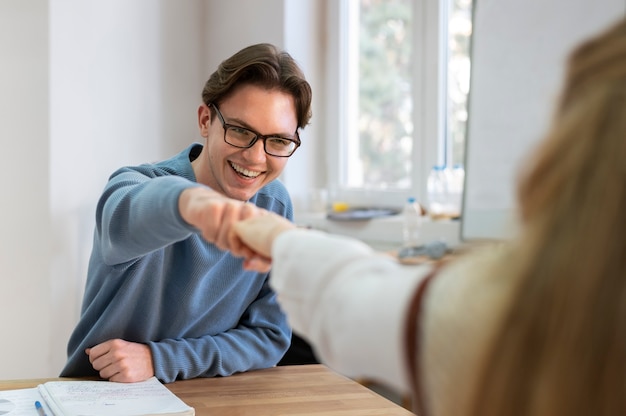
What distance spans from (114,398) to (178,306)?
15.3 inches

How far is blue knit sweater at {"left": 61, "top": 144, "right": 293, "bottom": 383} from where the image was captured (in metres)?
1.77

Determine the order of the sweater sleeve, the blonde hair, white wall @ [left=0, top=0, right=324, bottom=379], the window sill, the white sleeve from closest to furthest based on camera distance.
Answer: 1. the blonde hair
2. the white sleeve
3. the sweater sleeve
4. the window sill
5. white wall @ [left=0, top=0, right=324, bottom=379]

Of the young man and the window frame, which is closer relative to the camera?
the young man

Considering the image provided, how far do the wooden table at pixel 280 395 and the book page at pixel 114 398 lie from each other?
0.06 meters

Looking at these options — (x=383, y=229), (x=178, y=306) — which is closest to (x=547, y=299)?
(x=178, y=306)

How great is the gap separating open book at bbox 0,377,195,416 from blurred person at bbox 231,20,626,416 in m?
0.83

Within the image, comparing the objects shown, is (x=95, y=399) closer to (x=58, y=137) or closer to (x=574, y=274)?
(x=574, y=274)

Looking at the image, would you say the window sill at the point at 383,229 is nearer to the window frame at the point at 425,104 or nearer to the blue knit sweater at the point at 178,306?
the window frame at the point at 425,104

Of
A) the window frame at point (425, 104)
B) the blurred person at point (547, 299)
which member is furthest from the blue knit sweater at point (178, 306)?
the window frame at point (425, 104)

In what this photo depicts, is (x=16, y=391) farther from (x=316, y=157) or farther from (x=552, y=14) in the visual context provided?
(x=316, y=157)

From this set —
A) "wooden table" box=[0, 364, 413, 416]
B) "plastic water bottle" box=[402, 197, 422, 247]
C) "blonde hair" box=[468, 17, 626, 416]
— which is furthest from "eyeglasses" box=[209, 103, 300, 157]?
"blonde hair" box=[468, 17, 626, 416]

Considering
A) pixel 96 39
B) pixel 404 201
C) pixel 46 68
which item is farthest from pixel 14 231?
pixel 404 201

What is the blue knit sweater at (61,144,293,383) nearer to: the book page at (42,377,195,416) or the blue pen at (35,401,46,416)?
the book page at (42,377,195,416)

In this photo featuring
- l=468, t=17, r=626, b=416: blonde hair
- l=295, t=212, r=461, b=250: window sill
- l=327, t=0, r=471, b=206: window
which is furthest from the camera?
l=327, t=0, r=471, b=206: window
